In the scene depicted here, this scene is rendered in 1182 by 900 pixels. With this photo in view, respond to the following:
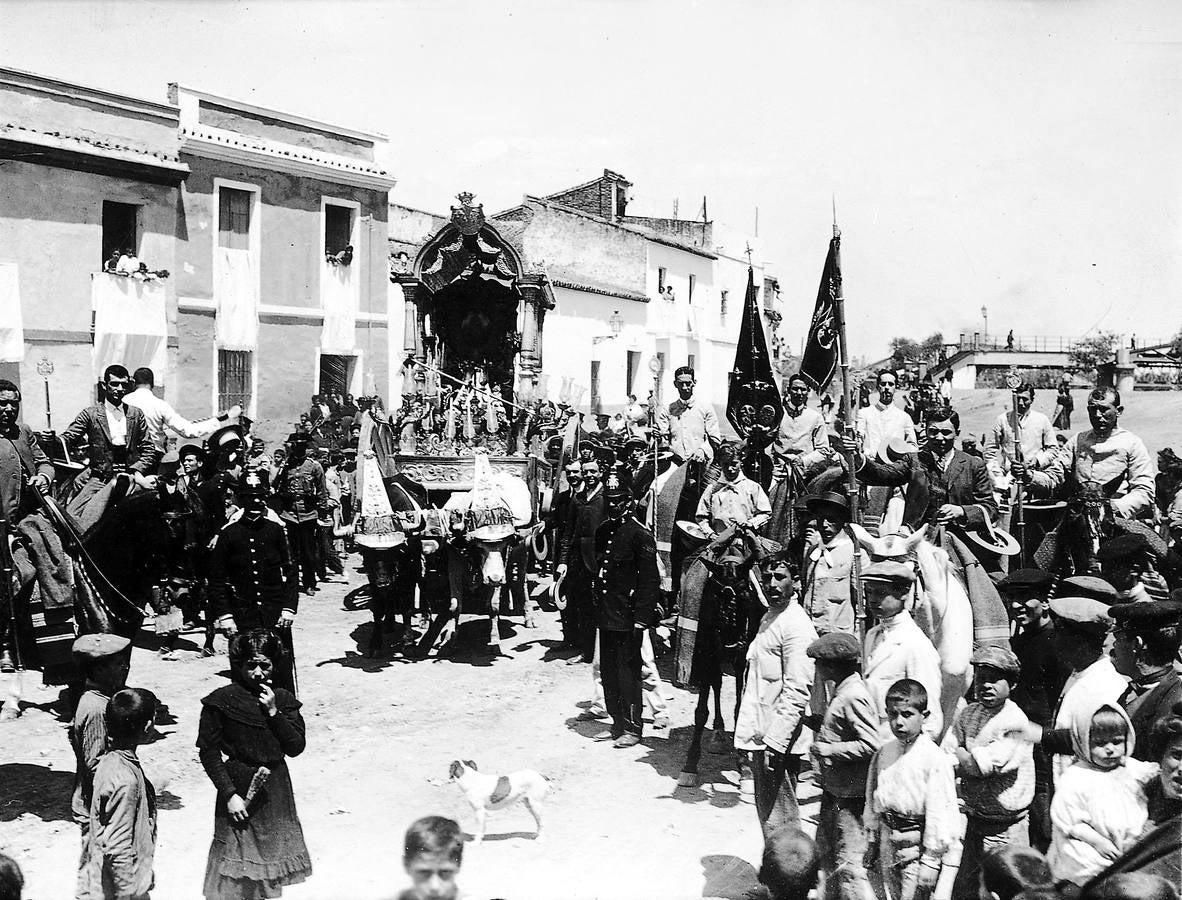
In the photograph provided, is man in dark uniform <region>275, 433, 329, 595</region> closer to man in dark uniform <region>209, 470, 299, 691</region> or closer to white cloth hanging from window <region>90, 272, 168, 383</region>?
man in dark uniform <region>209, 470, 299, 691</region>

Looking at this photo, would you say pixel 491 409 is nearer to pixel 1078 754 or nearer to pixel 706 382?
pixel 1078 754

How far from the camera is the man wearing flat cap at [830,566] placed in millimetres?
6797

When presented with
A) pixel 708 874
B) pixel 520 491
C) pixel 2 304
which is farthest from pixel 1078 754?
pixel 2 304

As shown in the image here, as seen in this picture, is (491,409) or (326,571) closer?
(326,571)

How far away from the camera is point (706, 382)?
4069 cm

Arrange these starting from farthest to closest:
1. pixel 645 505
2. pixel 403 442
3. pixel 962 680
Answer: pixel 403 442 → pixel 645 505 → pixel 962 680

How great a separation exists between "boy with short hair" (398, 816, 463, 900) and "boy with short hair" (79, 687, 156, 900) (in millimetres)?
2225

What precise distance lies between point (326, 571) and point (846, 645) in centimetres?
1097

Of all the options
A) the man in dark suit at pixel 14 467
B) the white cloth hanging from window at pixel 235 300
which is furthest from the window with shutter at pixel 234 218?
the man in dark suit at pixel 14 467

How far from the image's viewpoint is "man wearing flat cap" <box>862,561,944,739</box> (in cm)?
521

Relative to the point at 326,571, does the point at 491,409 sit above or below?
above

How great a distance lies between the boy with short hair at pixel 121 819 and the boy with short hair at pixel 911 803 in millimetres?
3533

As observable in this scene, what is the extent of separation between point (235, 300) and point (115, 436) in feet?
43.0

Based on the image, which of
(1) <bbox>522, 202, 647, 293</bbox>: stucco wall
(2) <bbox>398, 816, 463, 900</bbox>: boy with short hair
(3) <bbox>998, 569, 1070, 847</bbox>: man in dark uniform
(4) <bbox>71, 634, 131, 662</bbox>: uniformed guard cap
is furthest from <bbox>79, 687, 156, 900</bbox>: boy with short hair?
(1) <bbox>522, 202, 647, 293</bbox>: stucco wall
